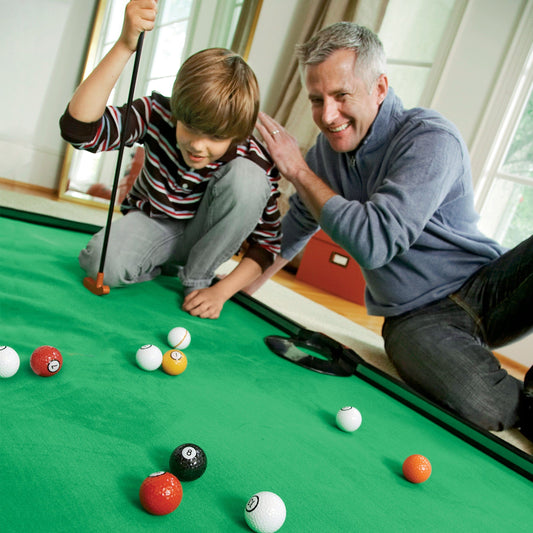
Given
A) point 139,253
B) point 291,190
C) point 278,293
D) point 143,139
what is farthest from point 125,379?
point 291,190

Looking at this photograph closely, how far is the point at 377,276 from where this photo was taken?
160 centimetres

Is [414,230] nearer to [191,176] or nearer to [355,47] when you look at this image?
[355,47]

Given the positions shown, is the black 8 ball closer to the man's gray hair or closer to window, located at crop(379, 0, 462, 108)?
the man's gray hair

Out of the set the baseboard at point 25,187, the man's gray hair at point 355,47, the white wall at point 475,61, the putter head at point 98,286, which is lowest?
the baseboard at point 25,187

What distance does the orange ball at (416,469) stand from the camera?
905 millimetres

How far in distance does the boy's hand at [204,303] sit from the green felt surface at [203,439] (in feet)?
0.26

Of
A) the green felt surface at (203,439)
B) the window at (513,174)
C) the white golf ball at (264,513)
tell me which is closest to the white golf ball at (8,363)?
the green felt surface at (203,439)

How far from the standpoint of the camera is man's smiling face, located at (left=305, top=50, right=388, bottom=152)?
4.51 ft

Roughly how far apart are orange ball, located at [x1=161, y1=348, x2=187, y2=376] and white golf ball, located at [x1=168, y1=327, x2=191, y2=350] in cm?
12

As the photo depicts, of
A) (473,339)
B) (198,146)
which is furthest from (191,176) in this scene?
(473,339)

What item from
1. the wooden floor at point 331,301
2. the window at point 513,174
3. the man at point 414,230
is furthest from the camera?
the window at point 513,174

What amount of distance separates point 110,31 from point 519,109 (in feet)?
8.46

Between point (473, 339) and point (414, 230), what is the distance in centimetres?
45

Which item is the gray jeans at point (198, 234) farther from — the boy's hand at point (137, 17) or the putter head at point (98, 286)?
the boy's hand at point (137, 17)
